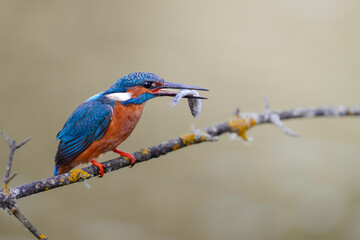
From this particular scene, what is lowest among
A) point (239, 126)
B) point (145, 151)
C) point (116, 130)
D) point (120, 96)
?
point (239, 126)

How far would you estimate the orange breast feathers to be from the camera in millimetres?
1680

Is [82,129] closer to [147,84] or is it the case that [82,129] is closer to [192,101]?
[147,84]

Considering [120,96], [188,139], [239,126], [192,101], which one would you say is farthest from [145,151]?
[239,126]

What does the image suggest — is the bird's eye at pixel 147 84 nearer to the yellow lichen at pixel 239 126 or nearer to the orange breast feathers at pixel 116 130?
the orange breast feathers at pixel 116 130

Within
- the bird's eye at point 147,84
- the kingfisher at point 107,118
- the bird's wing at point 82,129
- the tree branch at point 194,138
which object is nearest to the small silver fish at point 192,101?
the kingfisher at point 107,118

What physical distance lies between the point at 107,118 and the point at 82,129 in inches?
4.5

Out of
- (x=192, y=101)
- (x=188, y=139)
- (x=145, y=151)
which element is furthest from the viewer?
(x=188, y=139)

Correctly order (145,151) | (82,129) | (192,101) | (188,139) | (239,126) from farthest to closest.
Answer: (239,126), (188,139), (145,151), (82,129), (192,101)

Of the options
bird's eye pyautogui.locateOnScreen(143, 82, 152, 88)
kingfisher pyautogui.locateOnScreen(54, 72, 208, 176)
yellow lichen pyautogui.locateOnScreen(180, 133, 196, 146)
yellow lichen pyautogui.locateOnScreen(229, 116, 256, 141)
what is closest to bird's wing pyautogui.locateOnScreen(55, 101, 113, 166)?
kingfisher pyautogui.locateOnScreen(54, 72, 208, 176)

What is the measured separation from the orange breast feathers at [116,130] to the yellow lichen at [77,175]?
0.03 meters

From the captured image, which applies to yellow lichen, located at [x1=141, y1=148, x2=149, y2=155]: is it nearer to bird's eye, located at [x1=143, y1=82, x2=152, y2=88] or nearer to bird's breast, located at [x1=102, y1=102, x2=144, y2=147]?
bird's breast, located at [x1=102, y1=102, x2=144, y2=147]

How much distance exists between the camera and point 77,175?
1642 mm

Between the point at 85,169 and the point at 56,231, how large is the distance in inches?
51.6

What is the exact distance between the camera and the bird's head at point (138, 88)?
1642 millimetres
